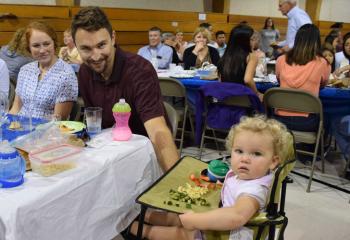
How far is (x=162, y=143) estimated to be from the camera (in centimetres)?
179

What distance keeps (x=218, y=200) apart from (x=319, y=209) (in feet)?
5.23

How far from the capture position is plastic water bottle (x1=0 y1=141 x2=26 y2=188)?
3.90ft

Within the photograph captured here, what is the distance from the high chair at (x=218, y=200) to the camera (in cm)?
132

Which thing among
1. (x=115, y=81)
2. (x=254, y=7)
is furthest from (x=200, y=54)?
(x=254, y=7)

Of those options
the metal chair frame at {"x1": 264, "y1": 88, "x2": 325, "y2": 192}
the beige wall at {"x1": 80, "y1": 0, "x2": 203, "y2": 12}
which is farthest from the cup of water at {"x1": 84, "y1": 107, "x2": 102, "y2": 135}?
the beige wall at {"x1": 80, "y1": 0, "x2": 203, "y2": 12}

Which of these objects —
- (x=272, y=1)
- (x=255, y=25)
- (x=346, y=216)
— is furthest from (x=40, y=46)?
(x=272, y=1)

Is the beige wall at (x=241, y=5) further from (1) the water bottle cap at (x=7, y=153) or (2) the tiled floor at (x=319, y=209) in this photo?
(1) the water bottle cap at (x=7, y=153)

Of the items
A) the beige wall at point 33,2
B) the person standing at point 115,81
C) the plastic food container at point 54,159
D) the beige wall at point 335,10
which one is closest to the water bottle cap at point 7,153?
the plastic food container at point 54,159

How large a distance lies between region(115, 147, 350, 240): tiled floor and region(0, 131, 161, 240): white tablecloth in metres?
0.78

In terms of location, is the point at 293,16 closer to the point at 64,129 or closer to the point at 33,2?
the point at 33,2

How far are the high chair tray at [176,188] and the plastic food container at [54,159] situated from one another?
0.29m

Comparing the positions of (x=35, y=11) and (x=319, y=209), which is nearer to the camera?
(x=319, y=209)

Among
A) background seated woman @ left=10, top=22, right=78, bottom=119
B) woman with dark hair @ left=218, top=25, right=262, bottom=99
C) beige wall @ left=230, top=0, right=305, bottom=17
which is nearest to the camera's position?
background seated woman @ left=10, top=22, right=78, bottom=119

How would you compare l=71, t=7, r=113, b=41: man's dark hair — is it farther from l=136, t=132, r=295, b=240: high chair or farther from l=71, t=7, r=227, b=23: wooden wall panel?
l=71, t=7, r=227, b=23: wooden wall panel
